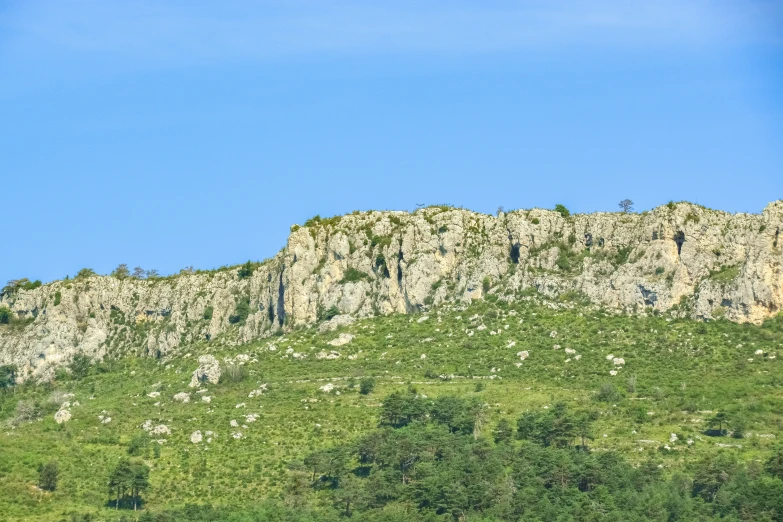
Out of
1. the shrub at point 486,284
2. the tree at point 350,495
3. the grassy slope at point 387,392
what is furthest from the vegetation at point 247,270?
the tree at point 350,495

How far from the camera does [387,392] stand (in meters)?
144

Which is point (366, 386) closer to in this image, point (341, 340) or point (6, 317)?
point (341, 340)

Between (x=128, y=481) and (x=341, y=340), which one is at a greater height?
(x=341, y=340)

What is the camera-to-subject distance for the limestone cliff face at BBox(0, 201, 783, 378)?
15325cm

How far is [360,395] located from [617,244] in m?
30.9

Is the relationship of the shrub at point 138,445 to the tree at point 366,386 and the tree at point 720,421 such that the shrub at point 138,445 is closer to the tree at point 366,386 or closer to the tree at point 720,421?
the tree at point 366,386

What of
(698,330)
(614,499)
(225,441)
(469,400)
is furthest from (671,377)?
(225,441)

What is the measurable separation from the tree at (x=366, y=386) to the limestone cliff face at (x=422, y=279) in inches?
710

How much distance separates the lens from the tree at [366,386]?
144 m

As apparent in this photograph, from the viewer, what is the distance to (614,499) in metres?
119

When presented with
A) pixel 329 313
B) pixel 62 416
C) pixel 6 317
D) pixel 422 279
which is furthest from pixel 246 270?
pixel 62 416

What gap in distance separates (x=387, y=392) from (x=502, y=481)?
2275cm

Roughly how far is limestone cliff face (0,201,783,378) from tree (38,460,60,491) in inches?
1545

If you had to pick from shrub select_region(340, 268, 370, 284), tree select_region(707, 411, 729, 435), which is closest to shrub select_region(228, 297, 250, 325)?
shrub select_region(340, 268, 370, 284)
